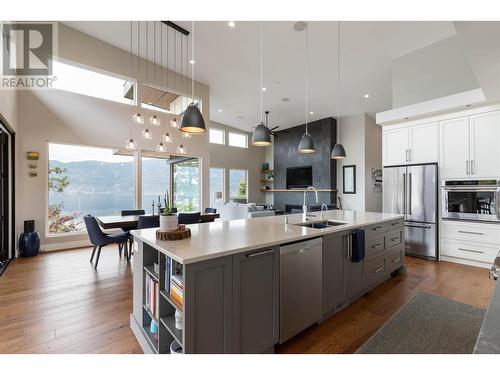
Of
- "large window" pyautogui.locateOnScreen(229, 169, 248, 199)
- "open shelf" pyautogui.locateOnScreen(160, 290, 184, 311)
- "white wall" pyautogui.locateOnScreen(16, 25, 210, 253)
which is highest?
"white wall" pyautogui.locateOnScreen(16, 25, 210, 253)

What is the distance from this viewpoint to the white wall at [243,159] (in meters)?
9.76

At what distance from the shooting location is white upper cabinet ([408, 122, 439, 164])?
4.12m

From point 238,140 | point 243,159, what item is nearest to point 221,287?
point 243,159

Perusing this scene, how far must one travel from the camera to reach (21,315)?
226cm

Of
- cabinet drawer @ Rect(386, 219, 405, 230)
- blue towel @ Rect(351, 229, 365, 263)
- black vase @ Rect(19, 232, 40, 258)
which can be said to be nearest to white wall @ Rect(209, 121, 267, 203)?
black vase @ Rect(19, 232, 40, 258)

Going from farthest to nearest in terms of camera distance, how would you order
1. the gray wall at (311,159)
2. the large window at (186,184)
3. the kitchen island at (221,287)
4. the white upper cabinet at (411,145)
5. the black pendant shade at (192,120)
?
the gray wall at (311,159) → the large window at (186,184) → the white upper cabinet at (411,145) → the black pendant shade at (192,120) → the kitchen island at (221,287)

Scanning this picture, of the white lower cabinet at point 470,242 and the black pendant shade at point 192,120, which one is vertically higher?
the black pendant shade at point 192,120

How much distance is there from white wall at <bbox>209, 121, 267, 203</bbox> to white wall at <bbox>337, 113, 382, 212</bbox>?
3784mm

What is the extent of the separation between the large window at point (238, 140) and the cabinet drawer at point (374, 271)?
8.33 m

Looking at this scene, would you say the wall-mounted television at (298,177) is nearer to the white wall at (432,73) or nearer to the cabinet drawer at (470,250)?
the white wall at (432,73)

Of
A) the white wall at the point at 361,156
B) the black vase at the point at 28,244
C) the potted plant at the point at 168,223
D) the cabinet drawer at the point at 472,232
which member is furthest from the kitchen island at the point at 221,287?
the white wall at the point at 361,156

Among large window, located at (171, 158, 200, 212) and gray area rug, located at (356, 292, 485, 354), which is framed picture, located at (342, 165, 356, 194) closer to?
large window, located at (171, 158, 200, 212)
